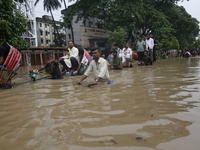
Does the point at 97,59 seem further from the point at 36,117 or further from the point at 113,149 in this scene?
the point at 113,149

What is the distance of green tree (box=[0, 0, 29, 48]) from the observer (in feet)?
19.6

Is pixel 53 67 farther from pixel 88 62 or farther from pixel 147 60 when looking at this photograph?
pixel 147 60

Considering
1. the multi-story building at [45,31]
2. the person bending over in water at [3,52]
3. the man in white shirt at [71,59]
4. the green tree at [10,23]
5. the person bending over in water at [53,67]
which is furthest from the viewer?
the multi-story building at [45,31]

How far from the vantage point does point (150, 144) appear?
1417 mm

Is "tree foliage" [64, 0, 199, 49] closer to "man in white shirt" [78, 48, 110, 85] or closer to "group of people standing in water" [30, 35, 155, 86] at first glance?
"group of people standing in water" [30, 35, 155, 86]

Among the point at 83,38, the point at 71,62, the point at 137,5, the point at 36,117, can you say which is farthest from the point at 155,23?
the point at 36,117

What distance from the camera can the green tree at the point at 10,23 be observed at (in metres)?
5.96

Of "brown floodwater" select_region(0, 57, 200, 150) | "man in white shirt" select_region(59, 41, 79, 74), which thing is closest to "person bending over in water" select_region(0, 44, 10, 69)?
"brown floodwater" select_region(0, 57, 200, 150)

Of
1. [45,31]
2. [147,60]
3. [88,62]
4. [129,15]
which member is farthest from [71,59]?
[45,31]

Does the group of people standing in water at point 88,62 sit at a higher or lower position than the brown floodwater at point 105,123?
higher

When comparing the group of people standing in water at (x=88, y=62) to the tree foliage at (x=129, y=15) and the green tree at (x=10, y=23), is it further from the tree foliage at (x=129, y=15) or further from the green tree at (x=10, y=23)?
the tree foliage at (x=129, y=15)

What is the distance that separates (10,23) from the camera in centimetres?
609

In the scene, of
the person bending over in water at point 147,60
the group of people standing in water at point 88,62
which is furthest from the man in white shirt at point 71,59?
the person bending over in water at point 147,60

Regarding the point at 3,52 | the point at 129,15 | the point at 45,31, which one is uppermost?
the point at 45,31
